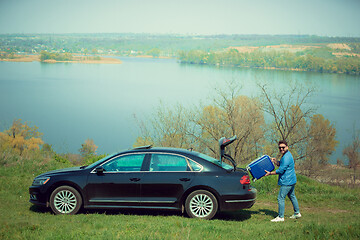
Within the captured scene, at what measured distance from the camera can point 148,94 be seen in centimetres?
10244

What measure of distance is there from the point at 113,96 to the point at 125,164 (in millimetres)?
101029

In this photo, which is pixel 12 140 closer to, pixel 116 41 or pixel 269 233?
pixel 269 233

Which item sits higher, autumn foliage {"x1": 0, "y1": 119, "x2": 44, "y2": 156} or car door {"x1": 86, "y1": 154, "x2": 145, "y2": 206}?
car door {"x1": 86, "y1": 154, "x2": 145, "y2": 206}

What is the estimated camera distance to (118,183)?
7.65 meters

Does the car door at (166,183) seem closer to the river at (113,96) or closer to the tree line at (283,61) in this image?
the river at (113,96)

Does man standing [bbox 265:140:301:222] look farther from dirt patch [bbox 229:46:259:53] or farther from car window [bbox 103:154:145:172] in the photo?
dirt patch [bbox 229:46:259:53]

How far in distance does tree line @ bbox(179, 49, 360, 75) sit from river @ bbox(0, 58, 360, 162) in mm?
3396

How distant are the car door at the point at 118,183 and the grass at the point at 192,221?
312mm

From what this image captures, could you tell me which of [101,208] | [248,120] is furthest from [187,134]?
[101,208]

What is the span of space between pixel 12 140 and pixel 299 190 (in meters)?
64.1

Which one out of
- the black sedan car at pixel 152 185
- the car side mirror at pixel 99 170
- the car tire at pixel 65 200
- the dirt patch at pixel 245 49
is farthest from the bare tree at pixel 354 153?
the dirt patch at pixel 245 49

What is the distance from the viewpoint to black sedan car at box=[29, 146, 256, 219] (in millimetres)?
7477

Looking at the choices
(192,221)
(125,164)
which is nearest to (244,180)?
(192,221)

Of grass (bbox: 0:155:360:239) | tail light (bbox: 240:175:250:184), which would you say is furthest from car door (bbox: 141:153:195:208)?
tail light (bbox: 240:175:250:184)
